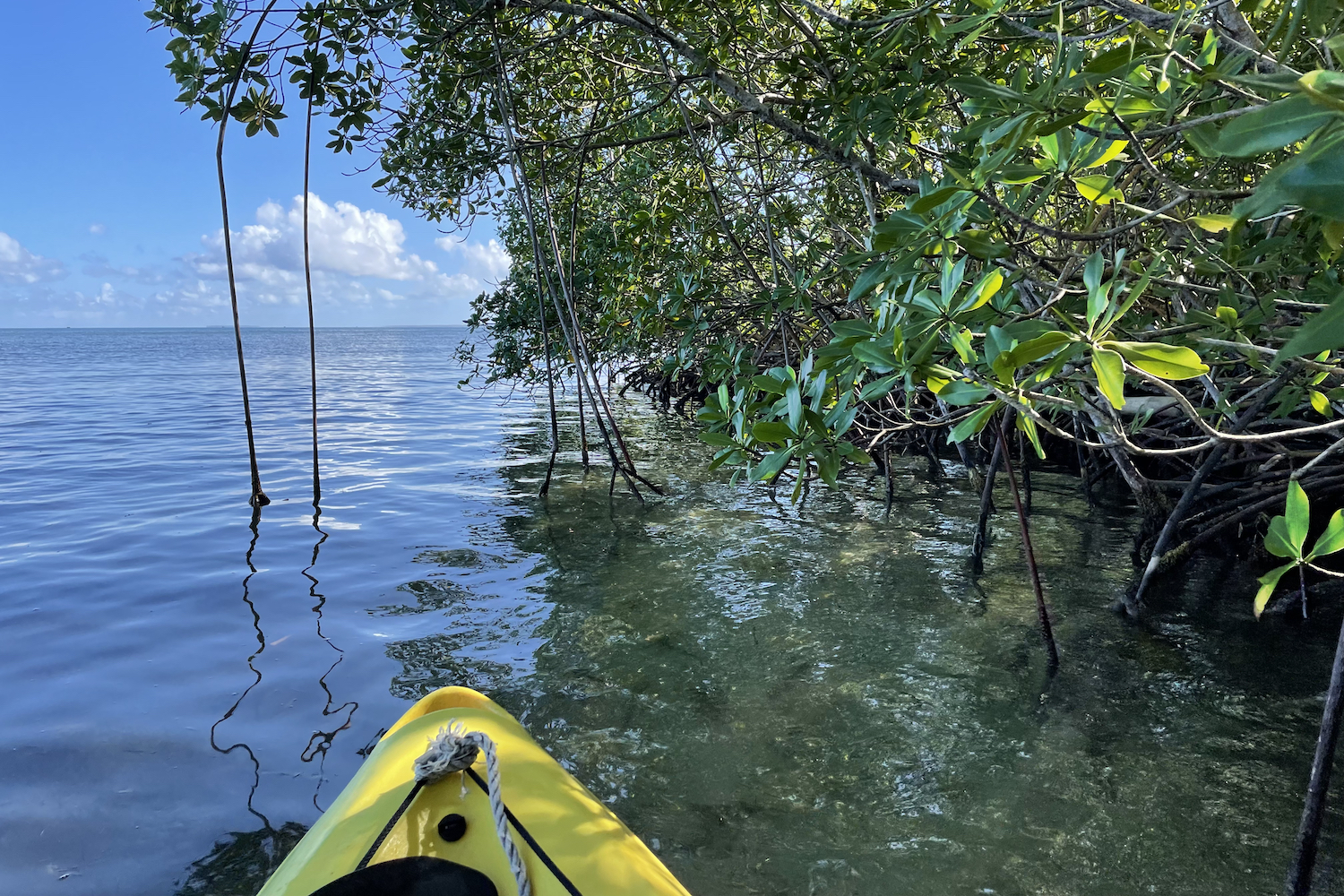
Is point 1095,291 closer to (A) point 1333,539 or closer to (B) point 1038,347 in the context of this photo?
(B) point 1038,347

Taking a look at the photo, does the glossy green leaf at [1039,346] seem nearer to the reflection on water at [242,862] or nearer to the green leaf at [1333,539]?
the green leaf at [1333,539]

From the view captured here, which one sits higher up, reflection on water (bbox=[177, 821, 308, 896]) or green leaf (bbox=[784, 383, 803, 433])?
green leaf (bbox=[784, 383, 803, 433])

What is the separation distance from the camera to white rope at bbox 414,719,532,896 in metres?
1.75

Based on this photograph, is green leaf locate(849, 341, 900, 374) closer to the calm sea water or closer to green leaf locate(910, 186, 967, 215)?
green leaf locate(910, 186, 967, 215)

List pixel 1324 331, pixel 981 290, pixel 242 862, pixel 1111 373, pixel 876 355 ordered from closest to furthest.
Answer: pixel 1324 331
pixel 1111 373
pixel 981 290
pixel 876 355
pixel 242 862

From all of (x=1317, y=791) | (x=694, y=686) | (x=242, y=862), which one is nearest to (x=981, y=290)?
(x=1317, y=791)

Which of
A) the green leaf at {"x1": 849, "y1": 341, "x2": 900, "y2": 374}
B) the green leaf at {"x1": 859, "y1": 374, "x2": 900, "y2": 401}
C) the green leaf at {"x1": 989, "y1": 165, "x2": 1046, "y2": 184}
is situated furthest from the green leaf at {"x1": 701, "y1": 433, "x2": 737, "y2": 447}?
the green leaf at {"x1": 989, "y1": 165, "x2": 1046, "y2": 184}

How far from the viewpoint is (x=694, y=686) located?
11.8 ft

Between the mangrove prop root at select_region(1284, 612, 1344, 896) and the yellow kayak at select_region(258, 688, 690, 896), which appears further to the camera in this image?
the mangrove prop root at select_region(1284, 612, 1344, 896)

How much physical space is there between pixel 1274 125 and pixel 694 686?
3228 mm

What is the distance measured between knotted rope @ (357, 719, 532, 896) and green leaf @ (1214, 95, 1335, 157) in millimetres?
1731

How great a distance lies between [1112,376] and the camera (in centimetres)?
132

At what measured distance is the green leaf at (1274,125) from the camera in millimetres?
717

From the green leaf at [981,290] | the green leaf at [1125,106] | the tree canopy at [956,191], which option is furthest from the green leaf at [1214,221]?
the green leaf at [981,290]
